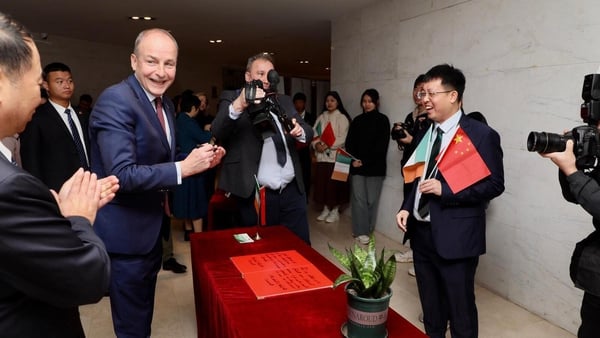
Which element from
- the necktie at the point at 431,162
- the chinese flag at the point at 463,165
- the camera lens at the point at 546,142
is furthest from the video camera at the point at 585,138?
the necktie at the point at 431,162

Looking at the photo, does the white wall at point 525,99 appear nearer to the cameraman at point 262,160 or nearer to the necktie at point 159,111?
the cameraman at point 262,160

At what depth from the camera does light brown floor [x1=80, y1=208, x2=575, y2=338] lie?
2.44m

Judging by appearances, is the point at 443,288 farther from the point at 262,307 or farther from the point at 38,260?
the point at 38,260

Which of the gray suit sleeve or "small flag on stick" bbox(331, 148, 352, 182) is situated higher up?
the gray suit sleeve

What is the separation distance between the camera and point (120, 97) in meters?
1.54

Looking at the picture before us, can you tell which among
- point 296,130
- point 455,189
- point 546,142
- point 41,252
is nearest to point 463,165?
point 455,189

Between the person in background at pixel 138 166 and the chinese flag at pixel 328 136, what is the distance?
10.5 ft

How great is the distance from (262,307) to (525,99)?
2.43 metres

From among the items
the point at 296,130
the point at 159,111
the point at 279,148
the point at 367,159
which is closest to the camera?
the point at 159,111

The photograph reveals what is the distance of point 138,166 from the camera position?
4.91 ft

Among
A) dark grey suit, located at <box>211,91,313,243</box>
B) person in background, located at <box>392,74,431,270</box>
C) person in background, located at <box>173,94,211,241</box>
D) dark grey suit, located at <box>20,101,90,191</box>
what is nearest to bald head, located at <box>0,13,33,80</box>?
dark grey suit, located at <box>211,91,313,243</box>

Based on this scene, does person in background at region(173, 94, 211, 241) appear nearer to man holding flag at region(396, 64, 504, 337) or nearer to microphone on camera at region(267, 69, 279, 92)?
microphone on camera at region(267, 69, 279, 92)

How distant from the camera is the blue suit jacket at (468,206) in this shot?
1.84 metres

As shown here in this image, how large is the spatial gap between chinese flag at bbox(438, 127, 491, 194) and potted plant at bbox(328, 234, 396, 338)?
0.93 metres
